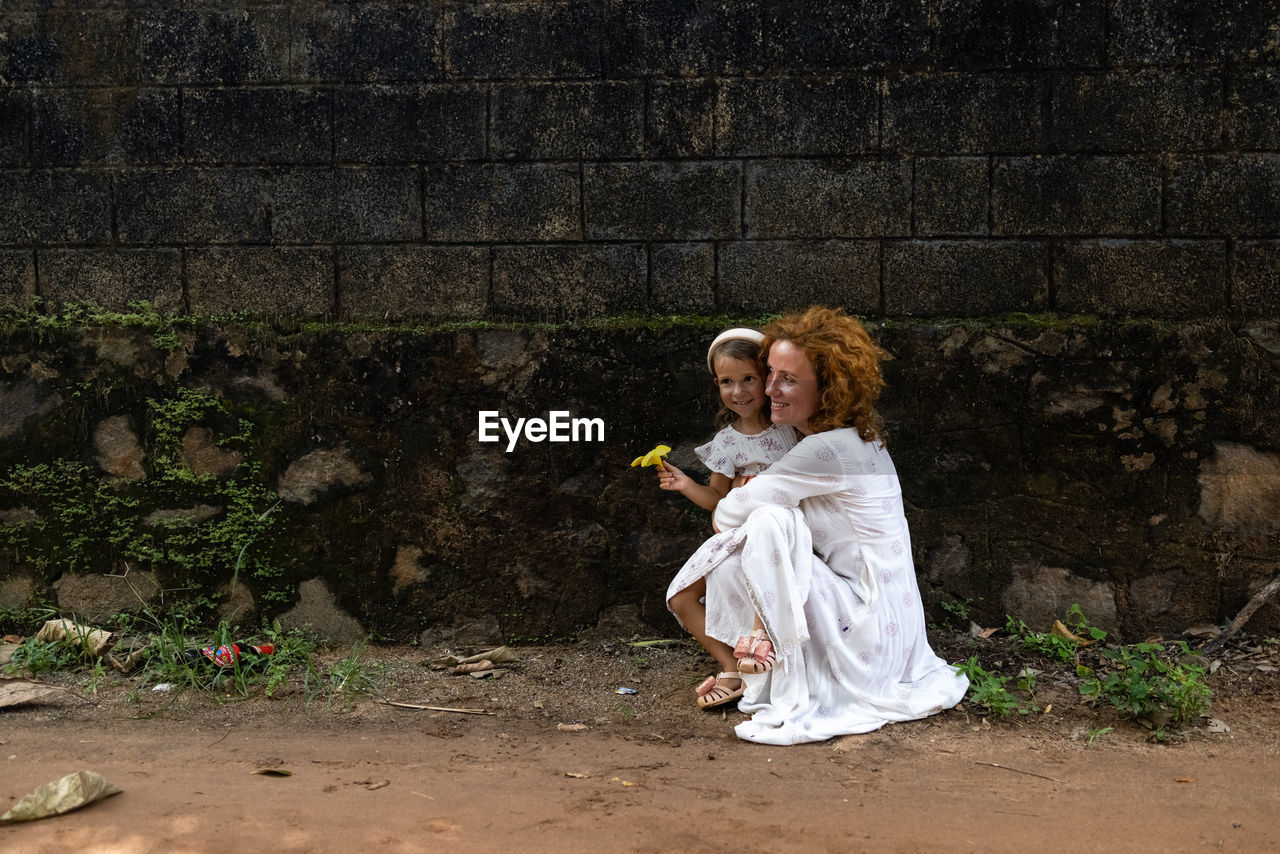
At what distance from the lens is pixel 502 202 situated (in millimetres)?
4102

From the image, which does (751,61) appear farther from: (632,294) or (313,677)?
(313,677)

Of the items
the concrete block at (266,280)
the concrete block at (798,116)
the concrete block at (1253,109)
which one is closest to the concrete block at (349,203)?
the concrete block at (266,280)

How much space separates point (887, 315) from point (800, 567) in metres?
1.18

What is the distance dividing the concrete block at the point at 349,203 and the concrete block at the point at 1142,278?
2.46 metres

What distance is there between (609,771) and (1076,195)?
2.66 meters

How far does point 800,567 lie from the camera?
11.2ft

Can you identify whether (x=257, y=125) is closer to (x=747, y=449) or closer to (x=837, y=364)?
(x=747, y=449)

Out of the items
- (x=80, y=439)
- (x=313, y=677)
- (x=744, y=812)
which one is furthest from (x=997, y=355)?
(x=80, y=439)

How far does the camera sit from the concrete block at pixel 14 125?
13.6 ft

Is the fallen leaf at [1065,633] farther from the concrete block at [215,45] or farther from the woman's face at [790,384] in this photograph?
the concrete block at [215,45]

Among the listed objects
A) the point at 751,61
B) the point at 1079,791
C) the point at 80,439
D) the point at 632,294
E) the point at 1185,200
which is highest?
the point at 751,61

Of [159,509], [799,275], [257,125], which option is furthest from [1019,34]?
[159,509]

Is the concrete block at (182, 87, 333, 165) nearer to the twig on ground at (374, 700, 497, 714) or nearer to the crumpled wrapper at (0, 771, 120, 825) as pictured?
the twig on ground at (374, 700, 497, 714)

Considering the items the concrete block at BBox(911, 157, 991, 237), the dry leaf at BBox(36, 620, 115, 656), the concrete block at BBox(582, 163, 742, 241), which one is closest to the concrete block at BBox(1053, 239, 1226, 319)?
the concrete block at BBox(911, 157, 991, 237)
